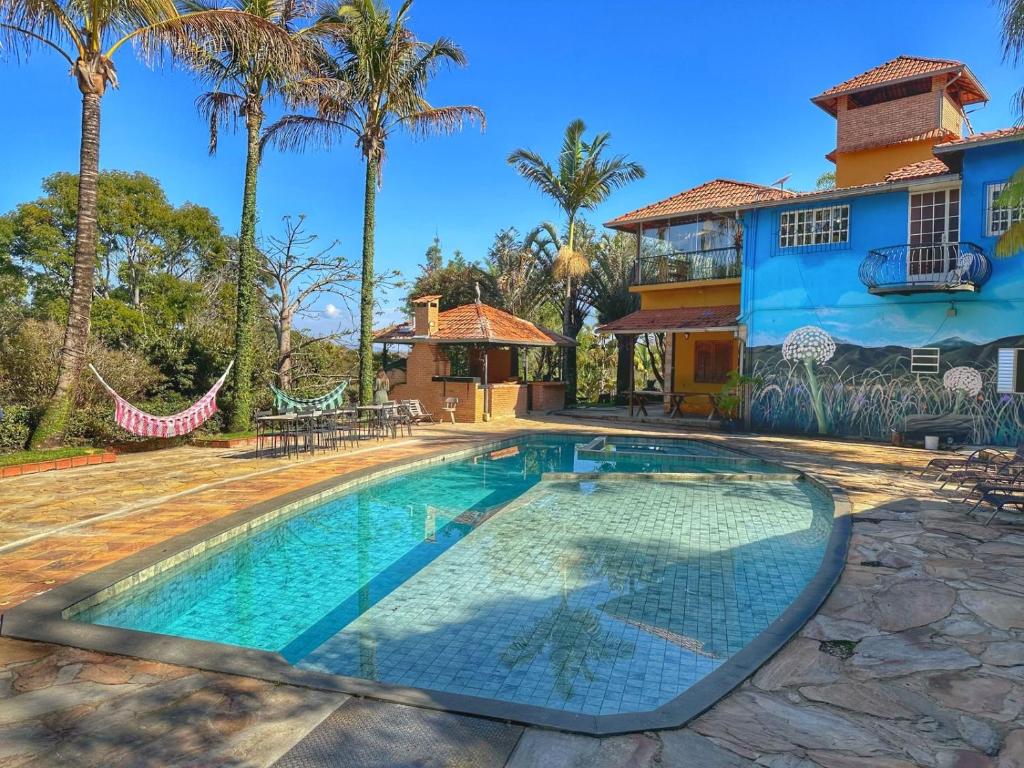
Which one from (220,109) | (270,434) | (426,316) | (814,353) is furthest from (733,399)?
(220,109)

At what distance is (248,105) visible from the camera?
45.0ft

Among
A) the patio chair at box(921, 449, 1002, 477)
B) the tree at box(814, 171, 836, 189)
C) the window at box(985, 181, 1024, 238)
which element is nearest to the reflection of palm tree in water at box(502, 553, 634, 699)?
the patio chair at box(921, 449, 1002, 477)

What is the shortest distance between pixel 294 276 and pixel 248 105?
488 cm

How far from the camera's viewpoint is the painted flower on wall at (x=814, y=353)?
651 inches

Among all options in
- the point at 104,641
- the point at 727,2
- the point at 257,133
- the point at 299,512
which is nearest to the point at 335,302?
the point at 257,133

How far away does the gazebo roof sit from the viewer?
19.7m

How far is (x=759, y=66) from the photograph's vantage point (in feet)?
56.7

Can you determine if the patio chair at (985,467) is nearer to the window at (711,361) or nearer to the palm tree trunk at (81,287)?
the window at (711,361)

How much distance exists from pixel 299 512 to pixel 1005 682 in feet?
23.9

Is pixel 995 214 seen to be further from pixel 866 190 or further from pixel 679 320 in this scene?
pixel 679 320

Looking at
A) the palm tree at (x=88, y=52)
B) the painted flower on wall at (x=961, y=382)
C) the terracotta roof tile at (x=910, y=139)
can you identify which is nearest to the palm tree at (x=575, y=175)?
the terracotta roof tile at (x=910, y=139)

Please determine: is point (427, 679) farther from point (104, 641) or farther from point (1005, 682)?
point (1005, 682)

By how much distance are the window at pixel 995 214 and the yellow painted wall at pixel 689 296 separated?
264 inches

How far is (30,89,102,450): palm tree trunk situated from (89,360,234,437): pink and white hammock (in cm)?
42
